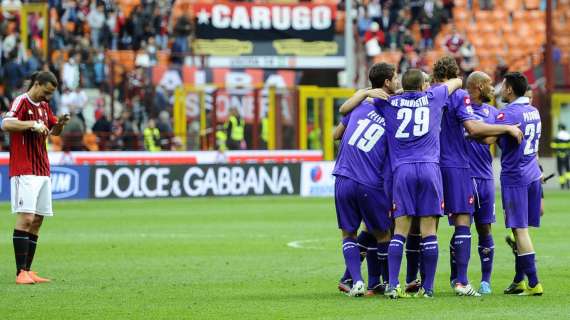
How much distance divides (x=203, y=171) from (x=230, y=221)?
329 inches

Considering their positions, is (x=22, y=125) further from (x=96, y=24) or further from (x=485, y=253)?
(x=96, y=24)

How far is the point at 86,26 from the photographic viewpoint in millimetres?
38938

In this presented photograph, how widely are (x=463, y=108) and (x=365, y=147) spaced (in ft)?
3.16

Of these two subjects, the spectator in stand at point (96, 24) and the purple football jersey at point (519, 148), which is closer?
the purple football jersey at point (519, 148)

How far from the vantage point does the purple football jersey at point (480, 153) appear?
12172 mm

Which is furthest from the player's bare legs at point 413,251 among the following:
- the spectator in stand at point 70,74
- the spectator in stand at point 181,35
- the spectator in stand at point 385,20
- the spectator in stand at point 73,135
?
the spectator in stand at point 385,20

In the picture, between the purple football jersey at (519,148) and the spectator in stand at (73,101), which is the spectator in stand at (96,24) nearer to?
the spectator in stand at (73,101)

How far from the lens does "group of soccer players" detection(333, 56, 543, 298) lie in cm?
1148

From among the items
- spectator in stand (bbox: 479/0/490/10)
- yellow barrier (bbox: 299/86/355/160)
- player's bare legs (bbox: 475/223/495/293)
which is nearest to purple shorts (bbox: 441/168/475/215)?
player's bare legs (bbox: 475/223/495/293)

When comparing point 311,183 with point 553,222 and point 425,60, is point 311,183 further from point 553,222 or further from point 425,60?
point 553,222

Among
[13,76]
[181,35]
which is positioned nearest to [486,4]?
[181,35]

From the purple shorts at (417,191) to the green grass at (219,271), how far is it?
811mm

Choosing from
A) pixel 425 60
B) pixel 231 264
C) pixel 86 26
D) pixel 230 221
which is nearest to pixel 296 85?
pixel 425 60

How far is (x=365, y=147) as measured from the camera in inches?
465
